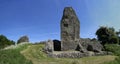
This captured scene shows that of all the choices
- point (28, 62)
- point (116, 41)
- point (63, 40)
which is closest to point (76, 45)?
point (63, 40)

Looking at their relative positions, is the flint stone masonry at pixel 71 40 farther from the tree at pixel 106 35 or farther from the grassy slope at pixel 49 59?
the tree at pixel 106 35

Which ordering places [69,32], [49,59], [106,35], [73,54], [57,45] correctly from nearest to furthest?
[49,59]
[73,54]
[69,32]
[57,45]
[106,35]

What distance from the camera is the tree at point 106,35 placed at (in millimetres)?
64250

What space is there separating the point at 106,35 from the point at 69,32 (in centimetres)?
2677

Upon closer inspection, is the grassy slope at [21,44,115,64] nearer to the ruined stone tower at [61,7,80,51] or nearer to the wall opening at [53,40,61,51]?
the ruined stone tower at [61,7,80,51]

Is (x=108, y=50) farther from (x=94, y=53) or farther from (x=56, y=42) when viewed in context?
(x=56, y=42)

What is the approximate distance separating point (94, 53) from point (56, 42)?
25.3ft

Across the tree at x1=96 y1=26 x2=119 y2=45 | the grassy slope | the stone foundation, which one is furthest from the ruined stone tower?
the tree at x1=96 y1=26 x2=119 y2=45

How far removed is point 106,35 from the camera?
6594 cm

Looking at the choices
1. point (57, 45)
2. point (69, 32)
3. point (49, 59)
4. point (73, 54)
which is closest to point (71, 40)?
point (69, 32)

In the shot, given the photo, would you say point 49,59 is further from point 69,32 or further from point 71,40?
point 69,32

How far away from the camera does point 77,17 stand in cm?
4231

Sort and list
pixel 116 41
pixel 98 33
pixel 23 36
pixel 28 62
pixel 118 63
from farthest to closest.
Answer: pixel 98 33 < pixel 116 41 < pixel 23 36 < pixel 118 63 < pixel 28 62

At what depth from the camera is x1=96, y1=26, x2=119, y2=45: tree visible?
64.2 meters
